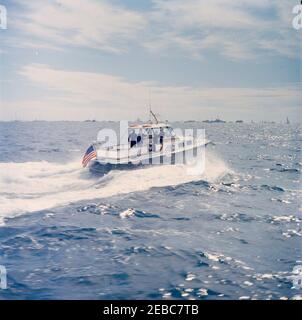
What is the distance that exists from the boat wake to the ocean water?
3.2 inches

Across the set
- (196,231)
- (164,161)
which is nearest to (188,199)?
(196,231)

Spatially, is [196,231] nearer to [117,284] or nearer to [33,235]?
[117,284]

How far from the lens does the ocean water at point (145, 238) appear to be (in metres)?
8.18

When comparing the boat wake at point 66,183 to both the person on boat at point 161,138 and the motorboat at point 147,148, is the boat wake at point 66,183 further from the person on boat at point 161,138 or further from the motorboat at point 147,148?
the person on boat at point 161,138

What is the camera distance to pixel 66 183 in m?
20.5

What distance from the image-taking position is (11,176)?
21531 mm

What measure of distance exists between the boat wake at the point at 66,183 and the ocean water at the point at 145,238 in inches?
3.2

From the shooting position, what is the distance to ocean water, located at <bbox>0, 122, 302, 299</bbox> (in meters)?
8.18

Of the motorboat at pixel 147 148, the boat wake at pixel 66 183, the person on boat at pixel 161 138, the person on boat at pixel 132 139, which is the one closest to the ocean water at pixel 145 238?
the boat wake at pixel 66 183

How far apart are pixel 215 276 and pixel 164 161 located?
1653cm
